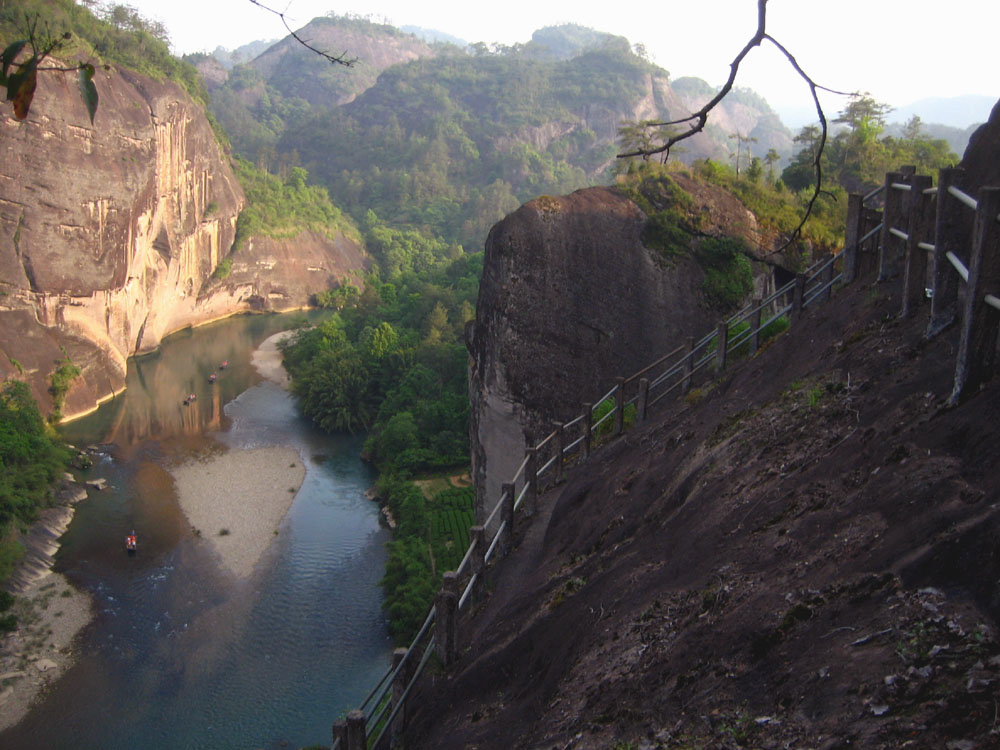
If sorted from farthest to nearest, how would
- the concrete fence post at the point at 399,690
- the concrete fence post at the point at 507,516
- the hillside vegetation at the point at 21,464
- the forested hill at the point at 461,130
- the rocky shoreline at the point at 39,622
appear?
1. the forested hill at the point at 461,130
2. the hillside vegetation at the point at 21,464
3. the rocky shoreline at the point at 39,622
4. the concrete fence post at the point at 507,516
5. the concrete fence post at the point at 399,690

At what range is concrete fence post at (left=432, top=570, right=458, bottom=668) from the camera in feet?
25.4

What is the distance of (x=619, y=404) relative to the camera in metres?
11.2

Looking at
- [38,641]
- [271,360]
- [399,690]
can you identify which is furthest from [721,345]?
[271,360]

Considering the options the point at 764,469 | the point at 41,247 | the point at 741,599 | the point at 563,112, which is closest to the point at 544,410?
the point at 764,469

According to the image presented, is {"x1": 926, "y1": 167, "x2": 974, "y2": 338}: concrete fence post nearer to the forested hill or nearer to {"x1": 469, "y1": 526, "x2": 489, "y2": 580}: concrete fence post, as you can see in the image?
{"x1": 469, "y1": 526, "x2": 489, "y2": 580}: concrete fence post

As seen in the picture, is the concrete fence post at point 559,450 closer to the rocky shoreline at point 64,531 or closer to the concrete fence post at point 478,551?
the concrete fence post at point 478,551

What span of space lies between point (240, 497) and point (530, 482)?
22.1 m

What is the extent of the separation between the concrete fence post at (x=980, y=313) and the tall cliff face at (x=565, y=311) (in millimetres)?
11955

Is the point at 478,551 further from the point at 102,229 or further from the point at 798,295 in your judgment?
the point at 102,229

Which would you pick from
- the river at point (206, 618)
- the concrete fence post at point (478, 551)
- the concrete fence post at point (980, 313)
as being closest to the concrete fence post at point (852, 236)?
the concrete fence post at point (980, 313)

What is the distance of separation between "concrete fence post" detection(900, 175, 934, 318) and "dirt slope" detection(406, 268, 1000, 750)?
0.25 m

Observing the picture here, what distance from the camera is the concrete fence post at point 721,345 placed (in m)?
11.1

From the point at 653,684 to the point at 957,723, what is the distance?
177 centimetres

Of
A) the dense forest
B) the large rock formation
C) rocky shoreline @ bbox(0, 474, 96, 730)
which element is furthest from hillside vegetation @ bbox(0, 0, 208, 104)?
rocky shoreline @ bbox(0, 474, 96, 730)
